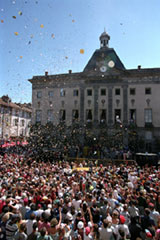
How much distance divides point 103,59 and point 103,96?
→ 6808 millimetres

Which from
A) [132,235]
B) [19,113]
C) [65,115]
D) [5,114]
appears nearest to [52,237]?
[132,235]

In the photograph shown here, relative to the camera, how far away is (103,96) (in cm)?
3116

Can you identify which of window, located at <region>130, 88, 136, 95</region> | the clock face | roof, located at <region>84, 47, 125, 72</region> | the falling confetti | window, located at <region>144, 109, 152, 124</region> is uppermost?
roof, located at <region>84, 47, 125, 72</region>

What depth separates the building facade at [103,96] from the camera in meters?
29.2

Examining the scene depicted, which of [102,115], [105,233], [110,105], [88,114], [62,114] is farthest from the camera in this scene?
[62,114]

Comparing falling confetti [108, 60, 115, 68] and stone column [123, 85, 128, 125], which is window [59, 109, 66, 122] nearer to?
stone column [123, 85, 128, 125]

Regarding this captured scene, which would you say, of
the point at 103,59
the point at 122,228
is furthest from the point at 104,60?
the point at 122,228

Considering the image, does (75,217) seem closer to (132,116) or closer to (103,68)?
(132,116)

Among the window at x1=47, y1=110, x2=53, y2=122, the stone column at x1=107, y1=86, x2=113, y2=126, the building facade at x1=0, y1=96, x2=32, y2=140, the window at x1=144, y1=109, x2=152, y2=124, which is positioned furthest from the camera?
the building facade at x1=0, y1=96, x2=32, y2=140

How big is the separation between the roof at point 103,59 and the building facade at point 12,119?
20020mm

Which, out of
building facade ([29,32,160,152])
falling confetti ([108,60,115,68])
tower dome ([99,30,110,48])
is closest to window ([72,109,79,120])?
building facade ([29,32,160,152])

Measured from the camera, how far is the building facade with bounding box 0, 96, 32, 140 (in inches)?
1782

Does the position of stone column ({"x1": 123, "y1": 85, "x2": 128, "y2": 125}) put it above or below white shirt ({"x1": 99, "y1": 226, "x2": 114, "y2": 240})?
above

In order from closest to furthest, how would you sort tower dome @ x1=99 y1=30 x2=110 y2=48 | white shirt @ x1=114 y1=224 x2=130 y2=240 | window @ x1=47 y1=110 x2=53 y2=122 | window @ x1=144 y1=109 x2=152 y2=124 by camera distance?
white shirt @ x1=114 y1=224 x2=130 y2=240 → window @ x1=144 y1=109 x2=152 y2=124 → window @ x1=47 y1=110 x2=53 y2=122 → tower dome @ x1=99 y1=30 x2=110 y2=48
